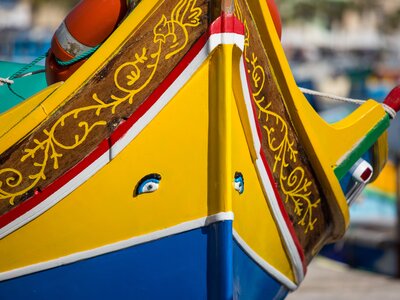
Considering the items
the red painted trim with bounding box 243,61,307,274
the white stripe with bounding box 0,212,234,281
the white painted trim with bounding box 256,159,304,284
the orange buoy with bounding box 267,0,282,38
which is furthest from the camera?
the orange buoy with bounding box 267,0,282,38

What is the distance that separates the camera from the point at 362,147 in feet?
13.7

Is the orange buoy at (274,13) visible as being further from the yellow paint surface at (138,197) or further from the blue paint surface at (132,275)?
the blue paint surface at (132,275)

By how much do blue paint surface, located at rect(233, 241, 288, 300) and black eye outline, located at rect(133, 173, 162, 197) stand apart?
372 mm

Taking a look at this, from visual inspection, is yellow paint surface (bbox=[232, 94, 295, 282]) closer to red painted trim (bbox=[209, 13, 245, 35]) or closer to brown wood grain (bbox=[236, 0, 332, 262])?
brown wood grain (bbox=[236, 0, 332, 262])

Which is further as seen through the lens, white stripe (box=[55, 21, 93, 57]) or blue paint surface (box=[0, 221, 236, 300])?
A: white stripe (box=[55, 21, 93, 57])

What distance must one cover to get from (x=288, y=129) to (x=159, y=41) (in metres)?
0.65

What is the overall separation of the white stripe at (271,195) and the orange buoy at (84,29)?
48 cm

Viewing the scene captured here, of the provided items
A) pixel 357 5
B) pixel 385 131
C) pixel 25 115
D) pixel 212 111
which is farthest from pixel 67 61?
pixel 357 5

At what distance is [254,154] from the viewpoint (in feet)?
11.6

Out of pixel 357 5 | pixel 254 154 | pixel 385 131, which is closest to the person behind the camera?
pixel 254 154

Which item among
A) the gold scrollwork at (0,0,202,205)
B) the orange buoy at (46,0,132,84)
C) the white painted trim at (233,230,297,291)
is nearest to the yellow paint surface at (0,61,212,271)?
the gold scrollwork at (0,0,202,205)

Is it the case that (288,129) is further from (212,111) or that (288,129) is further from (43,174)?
(43,174)

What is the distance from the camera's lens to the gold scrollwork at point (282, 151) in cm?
356

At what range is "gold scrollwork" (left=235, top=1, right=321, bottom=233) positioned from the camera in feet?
11.7
